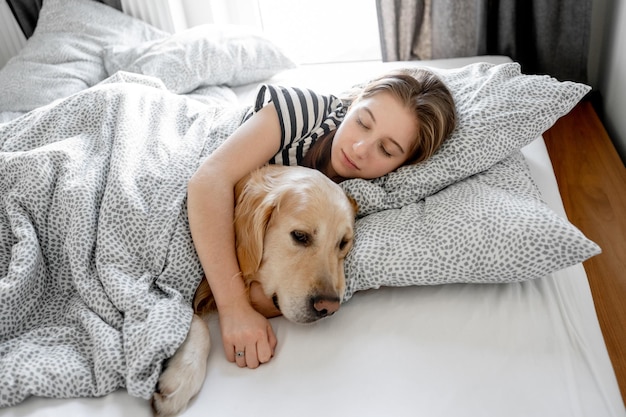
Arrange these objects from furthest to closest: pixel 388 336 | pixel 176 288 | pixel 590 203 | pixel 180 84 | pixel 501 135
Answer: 1. pixel 180 84
2. pixel 590 203
3. pixel 501 135
4. pixel 176 288
5. pixel 388 336

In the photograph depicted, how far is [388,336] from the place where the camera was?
1214 mm

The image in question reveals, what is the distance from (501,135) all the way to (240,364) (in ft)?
3.42

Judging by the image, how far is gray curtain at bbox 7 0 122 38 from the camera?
3.11m

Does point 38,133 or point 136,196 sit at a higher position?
point 38,133

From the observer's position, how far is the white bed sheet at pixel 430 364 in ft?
3.43

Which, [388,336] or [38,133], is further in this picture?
[38,133]

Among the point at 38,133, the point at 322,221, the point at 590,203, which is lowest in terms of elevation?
the point at 590,203

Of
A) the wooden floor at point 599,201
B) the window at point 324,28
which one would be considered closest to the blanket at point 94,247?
the wooden floor at point 599,201

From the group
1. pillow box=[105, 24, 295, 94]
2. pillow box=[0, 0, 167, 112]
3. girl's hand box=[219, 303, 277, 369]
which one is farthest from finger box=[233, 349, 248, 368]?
pillow box=[0, 0, 167, 112]

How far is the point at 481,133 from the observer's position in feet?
5.16

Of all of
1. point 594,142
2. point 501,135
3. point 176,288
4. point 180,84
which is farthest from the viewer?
point 180,84


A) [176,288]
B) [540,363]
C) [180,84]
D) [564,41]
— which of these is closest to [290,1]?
[180,84]

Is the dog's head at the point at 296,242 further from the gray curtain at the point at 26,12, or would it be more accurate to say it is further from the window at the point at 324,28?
the gray curtain at the point at 26,12

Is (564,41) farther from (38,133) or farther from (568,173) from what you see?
(38,133)
